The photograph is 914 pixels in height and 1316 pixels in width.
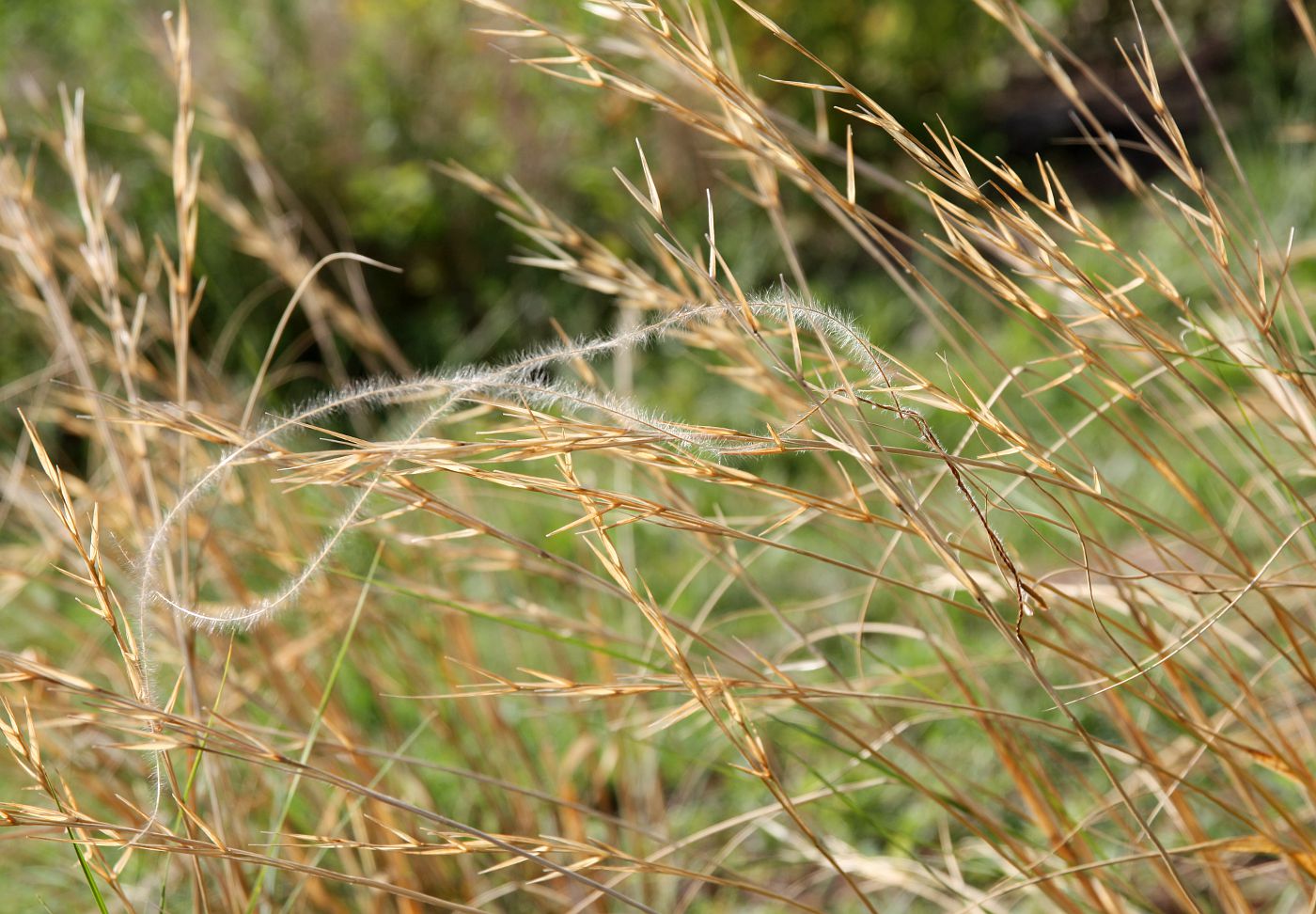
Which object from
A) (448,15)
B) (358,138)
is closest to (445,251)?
(358,138)

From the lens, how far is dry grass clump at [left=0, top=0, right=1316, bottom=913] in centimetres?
85

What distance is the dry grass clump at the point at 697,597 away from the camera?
2.78ft

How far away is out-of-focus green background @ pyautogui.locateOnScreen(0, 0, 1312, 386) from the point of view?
193 inches

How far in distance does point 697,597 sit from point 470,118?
3803 millimetres

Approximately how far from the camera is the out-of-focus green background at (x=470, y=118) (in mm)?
4898

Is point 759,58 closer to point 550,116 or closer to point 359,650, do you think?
point 550,116

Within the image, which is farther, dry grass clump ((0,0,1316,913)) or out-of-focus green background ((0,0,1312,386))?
out-of-focus green background ((0,0,1312,386))

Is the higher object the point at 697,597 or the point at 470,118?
the point at 470,118

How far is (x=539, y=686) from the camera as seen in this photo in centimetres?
90

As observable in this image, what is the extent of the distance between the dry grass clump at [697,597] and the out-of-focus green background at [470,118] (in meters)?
2.27

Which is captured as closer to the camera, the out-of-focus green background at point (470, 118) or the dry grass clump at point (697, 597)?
the dry grass clump at point (697, 597)

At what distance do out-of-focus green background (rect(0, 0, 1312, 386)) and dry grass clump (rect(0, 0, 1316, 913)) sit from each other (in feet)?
7.44

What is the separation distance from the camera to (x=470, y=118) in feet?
A: 19.3

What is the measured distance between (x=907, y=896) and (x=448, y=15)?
5305mm
